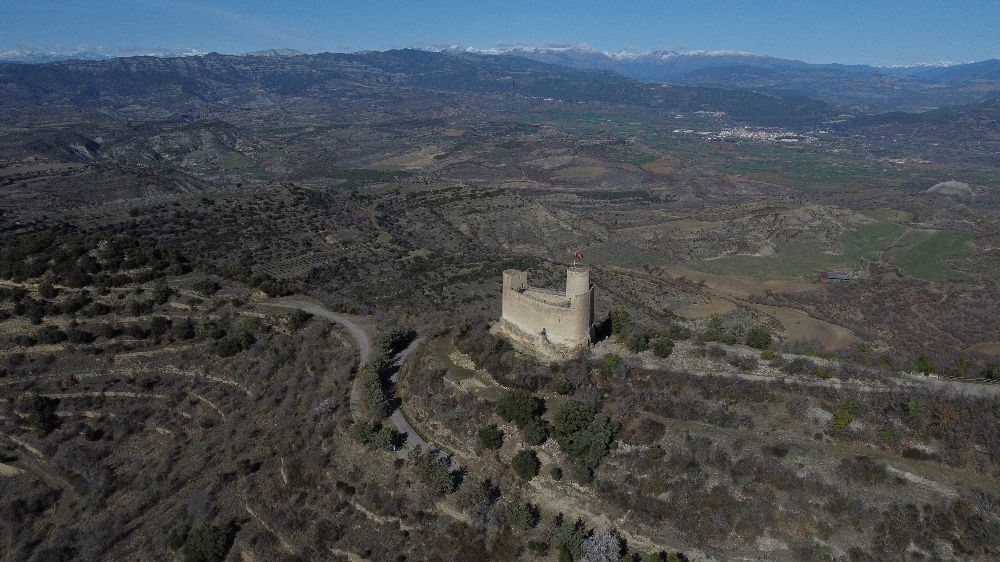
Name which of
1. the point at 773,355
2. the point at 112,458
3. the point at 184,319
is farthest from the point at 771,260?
the point at 112,458

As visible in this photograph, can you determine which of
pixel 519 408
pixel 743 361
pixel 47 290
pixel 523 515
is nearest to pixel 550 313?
pixel 519 408

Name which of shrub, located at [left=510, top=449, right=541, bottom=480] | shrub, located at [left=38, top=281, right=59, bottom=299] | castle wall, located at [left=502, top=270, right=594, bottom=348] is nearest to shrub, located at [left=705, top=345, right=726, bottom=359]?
castle wall, located at [left=502, top=270, right=594, bottom=348]

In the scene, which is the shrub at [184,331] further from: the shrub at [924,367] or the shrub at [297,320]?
the shrub at [924,367]

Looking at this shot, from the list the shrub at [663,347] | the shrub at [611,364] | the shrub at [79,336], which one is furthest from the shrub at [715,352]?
the shrub at [79,336]

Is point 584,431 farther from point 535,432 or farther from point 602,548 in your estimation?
point 602,548

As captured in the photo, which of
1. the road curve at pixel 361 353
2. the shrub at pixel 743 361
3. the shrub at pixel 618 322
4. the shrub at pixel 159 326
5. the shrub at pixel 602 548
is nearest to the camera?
the shrub at pixel 602 548
